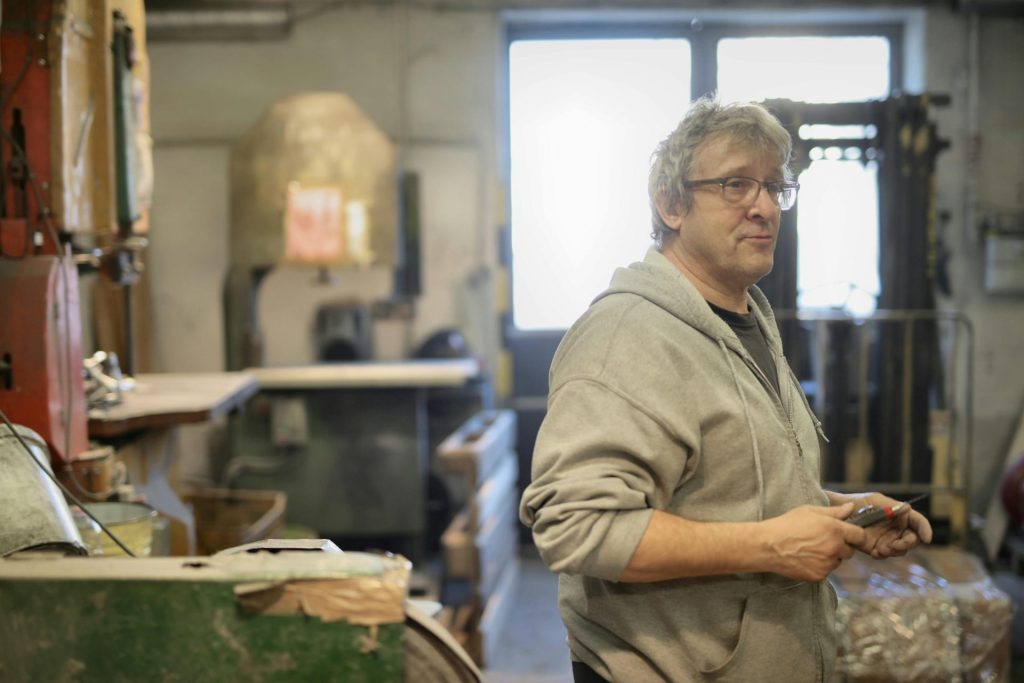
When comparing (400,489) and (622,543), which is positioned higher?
(622,543)

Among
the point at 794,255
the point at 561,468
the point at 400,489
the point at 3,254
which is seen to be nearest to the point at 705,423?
the point at 561,468

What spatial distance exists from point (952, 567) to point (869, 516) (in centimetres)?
235

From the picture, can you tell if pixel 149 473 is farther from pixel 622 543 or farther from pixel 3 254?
pixel 622 543

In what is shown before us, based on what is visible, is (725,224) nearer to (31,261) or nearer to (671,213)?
(671,213)

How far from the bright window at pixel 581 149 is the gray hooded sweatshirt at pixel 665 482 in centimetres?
405

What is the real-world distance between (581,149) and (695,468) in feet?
14.0

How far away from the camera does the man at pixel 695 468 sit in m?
1.46

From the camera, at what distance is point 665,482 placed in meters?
1.51

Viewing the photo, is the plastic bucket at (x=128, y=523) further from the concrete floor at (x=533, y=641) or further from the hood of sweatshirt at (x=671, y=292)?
the concrete floor at (x=533, y=641)

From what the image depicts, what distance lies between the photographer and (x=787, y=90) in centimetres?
561

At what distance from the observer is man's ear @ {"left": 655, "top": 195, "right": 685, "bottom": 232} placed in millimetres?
1705

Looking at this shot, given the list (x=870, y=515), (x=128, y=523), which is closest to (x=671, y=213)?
(x=870, y=515)

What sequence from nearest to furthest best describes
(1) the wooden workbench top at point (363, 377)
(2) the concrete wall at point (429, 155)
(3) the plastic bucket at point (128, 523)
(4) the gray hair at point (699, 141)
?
(4) the gray hair at point (699, 141), (3) the plastic bucket at point (128, 523), (1) the wooden workbench top at point (363, 377), (2) the concrete wall at point (429, 155)

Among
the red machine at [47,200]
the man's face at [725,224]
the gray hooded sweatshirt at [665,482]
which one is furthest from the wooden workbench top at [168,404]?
the man's face at [725,224]
